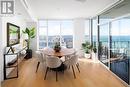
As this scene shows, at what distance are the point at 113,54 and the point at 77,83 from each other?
194 cm

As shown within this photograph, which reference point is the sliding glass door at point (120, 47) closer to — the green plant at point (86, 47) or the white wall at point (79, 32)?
the green plant at point (86, 47)

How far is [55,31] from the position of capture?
381 inches

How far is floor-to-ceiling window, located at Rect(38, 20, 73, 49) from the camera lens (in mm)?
9586

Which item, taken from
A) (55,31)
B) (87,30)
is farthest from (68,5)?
(55,31)

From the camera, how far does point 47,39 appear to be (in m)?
9.66

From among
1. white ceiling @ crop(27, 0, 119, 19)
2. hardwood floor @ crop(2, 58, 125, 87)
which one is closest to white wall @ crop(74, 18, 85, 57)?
white ceiling @ crop(27, 0, 119, 19)

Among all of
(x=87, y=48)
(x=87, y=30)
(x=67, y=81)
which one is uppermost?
(x=87, y=30)

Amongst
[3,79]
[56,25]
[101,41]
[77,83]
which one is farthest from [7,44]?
[56,25]

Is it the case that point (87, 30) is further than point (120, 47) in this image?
Yes

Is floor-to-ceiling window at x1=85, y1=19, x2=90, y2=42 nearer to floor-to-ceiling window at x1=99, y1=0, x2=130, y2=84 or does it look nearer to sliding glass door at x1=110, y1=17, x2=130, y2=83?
floor-to-ceiling window at x1=99, y1=0, x2=130, y2=84

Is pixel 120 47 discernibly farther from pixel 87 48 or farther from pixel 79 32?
pixel 79 32

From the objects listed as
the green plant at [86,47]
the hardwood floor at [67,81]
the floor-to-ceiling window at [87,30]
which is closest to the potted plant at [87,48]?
the green plant at [86,47]

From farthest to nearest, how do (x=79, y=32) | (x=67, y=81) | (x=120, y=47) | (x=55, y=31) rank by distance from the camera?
(x=55, y=31), (x=79, y=32), (x=120, y=47), (x=67, y=81)

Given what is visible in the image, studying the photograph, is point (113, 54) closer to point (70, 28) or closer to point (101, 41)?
point (101, 41)
